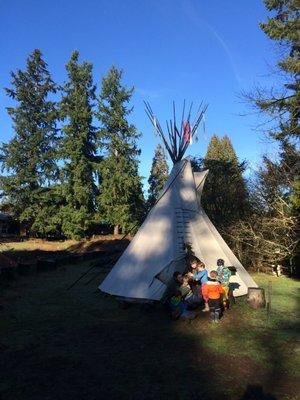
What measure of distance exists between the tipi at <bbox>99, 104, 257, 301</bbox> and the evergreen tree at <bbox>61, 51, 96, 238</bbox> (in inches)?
990

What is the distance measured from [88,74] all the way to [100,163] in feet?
27.3

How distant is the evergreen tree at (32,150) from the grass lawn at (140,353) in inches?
1066

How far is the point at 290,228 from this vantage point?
17.3 m

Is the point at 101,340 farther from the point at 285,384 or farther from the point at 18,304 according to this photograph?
the point at 18,304

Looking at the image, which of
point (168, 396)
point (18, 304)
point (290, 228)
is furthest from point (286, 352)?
point (290, 228)

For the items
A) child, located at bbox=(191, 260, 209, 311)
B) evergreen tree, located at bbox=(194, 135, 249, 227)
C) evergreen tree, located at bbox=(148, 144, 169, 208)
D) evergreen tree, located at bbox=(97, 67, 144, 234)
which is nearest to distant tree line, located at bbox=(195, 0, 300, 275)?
evergreen tree, located at bbox=(194, 135, 249, 227)

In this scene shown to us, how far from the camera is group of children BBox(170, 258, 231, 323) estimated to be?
31.2 ft

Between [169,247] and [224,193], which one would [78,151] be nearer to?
[224,193]

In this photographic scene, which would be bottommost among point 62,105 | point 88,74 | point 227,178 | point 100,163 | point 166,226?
point 166,226

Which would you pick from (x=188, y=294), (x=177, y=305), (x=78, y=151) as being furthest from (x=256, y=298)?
(x=78, y=151)

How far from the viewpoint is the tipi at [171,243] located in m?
11.5

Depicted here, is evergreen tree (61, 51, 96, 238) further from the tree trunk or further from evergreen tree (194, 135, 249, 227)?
the tree trunk

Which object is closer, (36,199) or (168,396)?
(168,396)

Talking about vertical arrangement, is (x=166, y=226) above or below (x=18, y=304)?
above
